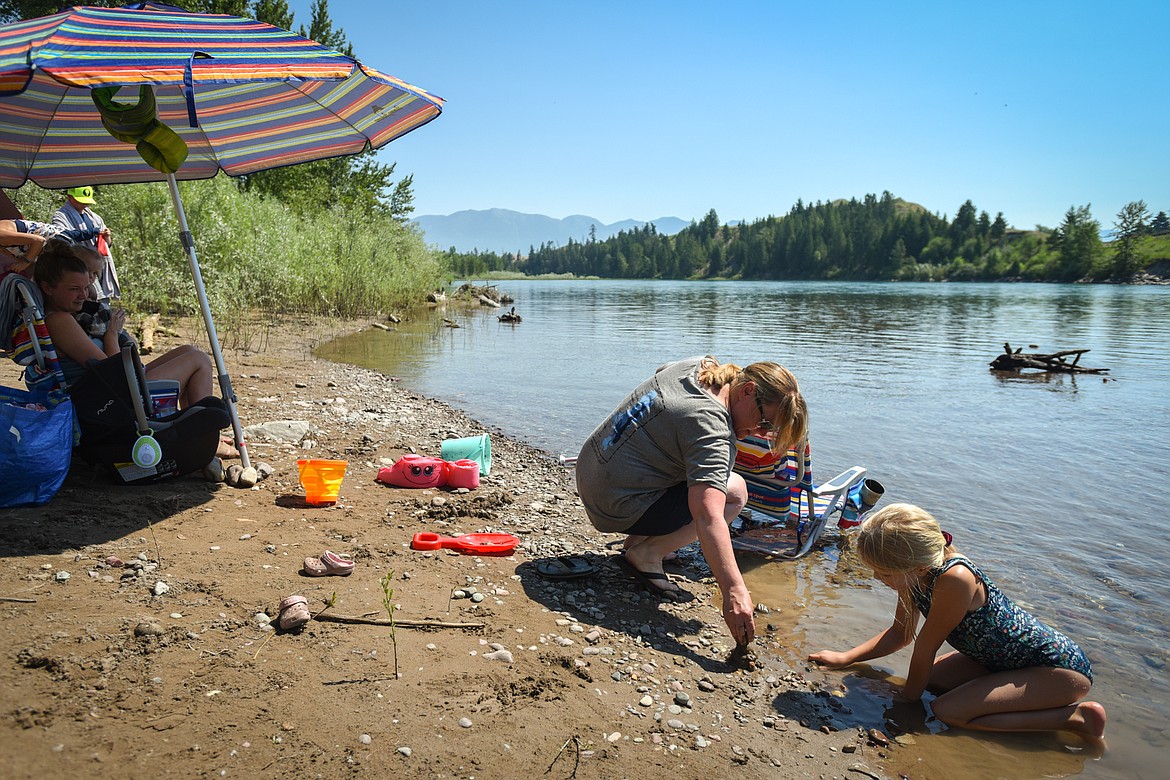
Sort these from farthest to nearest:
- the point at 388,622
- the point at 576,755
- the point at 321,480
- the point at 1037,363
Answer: the point at 1037,363 → the point at 321,480 → the point at 388,622 → the point at 576,755

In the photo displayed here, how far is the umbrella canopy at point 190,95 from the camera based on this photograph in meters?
3.63

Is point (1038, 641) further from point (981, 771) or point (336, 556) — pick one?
point (336, 556)

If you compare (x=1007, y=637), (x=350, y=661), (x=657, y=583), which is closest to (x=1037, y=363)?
(x=1007, y=637)

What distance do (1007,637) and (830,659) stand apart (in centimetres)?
94

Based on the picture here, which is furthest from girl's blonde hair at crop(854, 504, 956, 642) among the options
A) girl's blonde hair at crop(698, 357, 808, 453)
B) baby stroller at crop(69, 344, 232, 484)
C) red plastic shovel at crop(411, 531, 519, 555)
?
baby stroller at crop(69, 344, 232, 484)

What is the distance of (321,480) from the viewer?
17.3ft

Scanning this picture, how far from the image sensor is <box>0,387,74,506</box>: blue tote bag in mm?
4078

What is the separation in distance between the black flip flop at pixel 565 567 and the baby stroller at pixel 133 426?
2.65m

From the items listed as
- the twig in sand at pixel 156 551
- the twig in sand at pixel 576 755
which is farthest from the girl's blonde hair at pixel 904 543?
the twig in sand at pixel 156 551

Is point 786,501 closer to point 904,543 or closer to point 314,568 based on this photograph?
point 904,543

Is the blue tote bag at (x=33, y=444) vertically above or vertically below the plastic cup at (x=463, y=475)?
above

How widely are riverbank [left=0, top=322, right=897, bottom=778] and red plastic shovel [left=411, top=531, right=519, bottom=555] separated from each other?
3.6 inches

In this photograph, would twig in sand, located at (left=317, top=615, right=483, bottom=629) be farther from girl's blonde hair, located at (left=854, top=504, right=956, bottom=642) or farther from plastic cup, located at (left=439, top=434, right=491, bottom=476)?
plastic cup, located at (left=439, top=434, right=491, bottom=476)

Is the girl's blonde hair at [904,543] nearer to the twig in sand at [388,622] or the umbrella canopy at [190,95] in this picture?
the twig in sand at [388,622]
